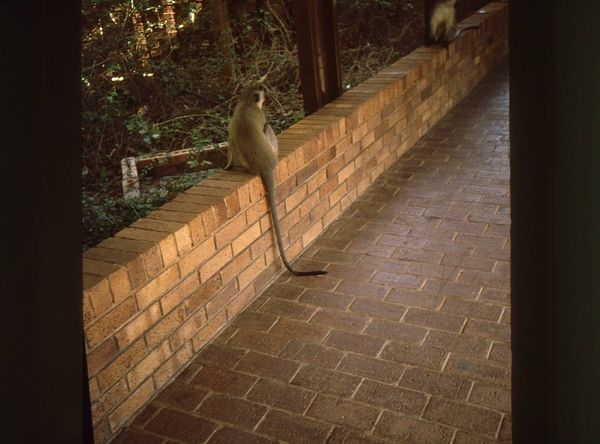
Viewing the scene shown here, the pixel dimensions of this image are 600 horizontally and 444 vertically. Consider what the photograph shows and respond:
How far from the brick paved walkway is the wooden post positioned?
1.10 m

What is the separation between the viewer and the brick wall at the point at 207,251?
2.84m

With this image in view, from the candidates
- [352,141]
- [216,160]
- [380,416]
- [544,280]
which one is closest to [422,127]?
[352,141]

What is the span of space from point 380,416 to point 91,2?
5603 mm

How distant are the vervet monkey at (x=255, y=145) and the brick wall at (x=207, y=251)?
9 cm

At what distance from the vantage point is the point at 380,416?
2.83 metres

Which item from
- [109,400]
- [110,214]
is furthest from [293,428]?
[110,214]

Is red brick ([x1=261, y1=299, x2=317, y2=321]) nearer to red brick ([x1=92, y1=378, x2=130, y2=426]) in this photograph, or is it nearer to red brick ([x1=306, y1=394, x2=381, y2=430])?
red brick ([x1=306, y1=394, x2=381, y2=430])

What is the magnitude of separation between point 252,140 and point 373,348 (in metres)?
1.54

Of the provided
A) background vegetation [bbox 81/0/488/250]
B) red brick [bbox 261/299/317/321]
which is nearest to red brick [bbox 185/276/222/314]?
red brick [bbox 261/299/317/321]

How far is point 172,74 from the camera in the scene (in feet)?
23.9

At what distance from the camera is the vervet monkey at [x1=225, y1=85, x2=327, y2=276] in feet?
12.7

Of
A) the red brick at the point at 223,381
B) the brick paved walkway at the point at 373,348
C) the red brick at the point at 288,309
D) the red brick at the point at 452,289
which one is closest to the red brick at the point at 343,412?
the brick paved walkway at the point at 373,348

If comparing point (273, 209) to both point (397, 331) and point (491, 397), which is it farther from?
point (491, 397)

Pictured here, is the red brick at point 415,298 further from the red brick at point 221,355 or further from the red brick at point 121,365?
the red brick at point 121,365
